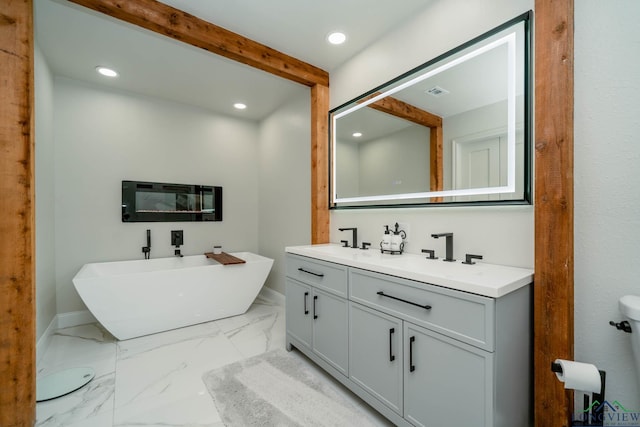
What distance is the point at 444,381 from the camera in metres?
1.23

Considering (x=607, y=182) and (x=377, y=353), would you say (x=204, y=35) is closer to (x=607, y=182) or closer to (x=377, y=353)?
(x=377, y=353)

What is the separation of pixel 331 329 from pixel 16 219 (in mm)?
1857

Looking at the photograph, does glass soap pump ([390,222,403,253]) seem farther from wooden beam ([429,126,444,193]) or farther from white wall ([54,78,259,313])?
white wall ([54,78,259,313])

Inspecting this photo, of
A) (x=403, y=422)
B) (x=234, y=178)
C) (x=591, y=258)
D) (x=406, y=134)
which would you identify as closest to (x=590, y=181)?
(x=591, y=258)

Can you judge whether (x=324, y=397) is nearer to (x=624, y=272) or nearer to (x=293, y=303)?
(x=293, y=303)

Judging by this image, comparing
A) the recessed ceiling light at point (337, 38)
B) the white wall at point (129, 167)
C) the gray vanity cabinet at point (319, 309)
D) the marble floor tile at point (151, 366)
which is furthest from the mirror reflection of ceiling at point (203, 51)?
the marble floor tile at point (151, 366)

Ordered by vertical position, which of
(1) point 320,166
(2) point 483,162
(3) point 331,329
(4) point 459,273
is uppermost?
(1) point 320,166

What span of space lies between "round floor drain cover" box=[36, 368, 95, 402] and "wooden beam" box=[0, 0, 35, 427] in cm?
30

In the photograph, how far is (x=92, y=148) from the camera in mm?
3107

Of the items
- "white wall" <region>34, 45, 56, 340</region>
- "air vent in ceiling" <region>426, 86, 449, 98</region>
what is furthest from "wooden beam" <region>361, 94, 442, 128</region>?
"white wall" <region>34, 45, 56, 340</region>

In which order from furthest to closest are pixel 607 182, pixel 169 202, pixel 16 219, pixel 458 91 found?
pixel 169 202 < pixel 458 91 < pixel 16 219 < pixel 607 182

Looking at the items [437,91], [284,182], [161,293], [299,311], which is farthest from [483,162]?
[161,293]

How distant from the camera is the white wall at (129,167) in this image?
296 centimetres

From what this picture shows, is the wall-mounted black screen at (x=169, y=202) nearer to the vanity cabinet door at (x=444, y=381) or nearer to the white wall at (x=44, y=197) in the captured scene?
the white wall at (x=44, y=197)
